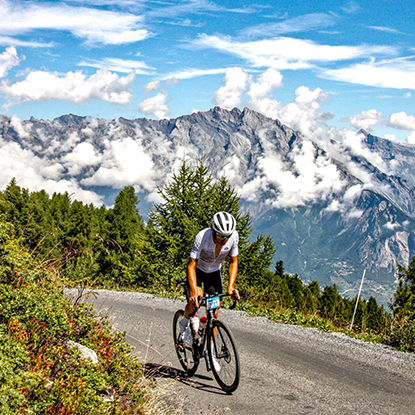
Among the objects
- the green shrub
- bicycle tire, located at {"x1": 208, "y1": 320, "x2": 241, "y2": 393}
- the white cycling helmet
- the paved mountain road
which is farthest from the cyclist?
the green shrub

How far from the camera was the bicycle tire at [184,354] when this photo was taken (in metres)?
6.39

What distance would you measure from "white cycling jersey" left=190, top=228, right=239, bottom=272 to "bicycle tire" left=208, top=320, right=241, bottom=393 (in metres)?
0.86

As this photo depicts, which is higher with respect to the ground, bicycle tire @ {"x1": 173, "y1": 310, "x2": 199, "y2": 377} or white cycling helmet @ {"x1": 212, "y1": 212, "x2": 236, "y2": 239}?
white cycling helmet @ {"x1": 212, "y1": 212, "x2": 236, "y2": 239}

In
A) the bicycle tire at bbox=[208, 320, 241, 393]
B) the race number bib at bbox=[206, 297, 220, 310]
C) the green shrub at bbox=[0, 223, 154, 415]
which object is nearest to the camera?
the green shrub at bbox=[0, 223, 154, 415]

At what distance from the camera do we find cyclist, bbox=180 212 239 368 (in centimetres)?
584

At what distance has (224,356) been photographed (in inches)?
235

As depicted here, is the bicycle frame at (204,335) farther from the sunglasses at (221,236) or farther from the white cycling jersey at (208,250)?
the sunglasses at (221,236)

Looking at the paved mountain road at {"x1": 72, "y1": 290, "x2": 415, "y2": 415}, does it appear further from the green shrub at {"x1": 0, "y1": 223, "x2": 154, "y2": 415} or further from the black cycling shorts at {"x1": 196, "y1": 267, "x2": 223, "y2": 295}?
the black cycling shorts at {"x1": 196, "y1": 267, "x2": 223, "y2": 295}

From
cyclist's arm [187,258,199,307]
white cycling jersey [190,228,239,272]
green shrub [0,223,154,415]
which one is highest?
white cycling jersey [190,228,239,272]

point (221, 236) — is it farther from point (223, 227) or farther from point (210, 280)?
point (210, 280)

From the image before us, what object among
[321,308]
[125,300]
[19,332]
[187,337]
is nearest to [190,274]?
[187,337]

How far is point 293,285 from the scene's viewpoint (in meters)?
70.2

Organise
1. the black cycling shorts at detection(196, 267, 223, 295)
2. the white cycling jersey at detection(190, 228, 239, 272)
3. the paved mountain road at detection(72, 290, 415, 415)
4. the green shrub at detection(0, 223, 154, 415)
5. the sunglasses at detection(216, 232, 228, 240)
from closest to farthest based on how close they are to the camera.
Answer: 1. the green shrub at detection(0, 223, 154, 415)
2. the paved mountain road at detection(72, 290, 415, 415)
3. the sunglasses at detection(216, 232, 228, 240)
4. the white cycling jersey at detection(190, 228, 239, 272)
5. the black cycling shorts at detection(196, 267, 223, 295)

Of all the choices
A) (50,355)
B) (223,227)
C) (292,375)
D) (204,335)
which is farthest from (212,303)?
(50,355)
